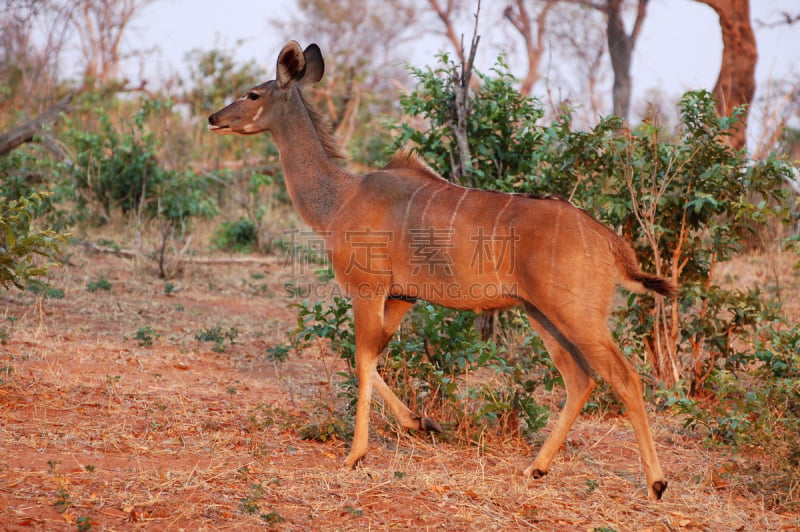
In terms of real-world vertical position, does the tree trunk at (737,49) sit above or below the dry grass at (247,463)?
above

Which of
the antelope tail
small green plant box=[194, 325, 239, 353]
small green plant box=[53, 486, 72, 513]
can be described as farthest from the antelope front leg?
small green plant box=[194, 325, 239, 353]

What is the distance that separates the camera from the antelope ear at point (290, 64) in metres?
5.74

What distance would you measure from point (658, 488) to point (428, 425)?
1468 mm

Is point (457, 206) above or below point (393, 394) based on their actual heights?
above

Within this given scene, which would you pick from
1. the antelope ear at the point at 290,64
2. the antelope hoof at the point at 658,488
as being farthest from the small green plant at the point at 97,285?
the antelope hoof at the point at 658,488

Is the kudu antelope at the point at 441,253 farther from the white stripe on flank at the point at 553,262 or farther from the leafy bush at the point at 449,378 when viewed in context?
the leafy bush at the point at 449,378

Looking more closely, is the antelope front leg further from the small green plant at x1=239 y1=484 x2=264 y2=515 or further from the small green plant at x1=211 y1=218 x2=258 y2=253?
the small green plant at x1=211 y1=218 x2=258 y2=253

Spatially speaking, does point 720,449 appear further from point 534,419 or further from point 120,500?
point 120,500

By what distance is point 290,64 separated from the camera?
5824 mm

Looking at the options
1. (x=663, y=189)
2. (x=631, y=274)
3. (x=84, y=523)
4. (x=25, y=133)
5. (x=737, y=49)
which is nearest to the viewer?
(x=84, y=523)

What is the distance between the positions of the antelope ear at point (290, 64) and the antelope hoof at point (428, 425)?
245cm

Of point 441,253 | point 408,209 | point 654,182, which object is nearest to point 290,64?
point 408,209

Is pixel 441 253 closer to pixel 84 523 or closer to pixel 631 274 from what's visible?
pixel 631 274

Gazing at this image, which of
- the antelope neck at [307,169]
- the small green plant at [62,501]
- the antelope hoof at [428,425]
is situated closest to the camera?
the small green plant at [62,501]
